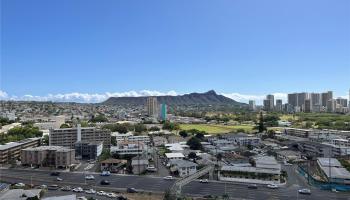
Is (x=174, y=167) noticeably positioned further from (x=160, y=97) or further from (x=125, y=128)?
(x=160, y=97)

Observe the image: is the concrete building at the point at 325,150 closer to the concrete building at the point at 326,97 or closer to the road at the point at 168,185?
the road at the point at 168,185

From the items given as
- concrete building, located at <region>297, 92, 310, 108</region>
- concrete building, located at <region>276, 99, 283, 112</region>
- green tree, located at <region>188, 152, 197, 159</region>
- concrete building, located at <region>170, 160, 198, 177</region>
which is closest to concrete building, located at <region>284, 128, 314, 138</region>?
green tree, located at <region>188, 152, 197, 159</region>

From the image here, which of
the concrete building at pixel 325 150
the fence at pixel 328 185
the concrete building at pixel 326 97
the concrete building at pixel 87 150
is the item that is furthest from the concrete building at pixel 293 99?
the fence at pixel 328 185

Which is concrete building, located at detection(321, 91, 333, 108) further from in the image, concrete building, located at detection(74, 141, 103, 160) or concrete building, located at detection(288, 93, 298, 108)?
concrete building, located at detection(74, 141, 103, 160)

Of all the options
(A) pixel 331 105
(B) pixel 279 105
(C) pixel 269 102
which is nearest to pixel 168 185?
(A) pixel 331 105

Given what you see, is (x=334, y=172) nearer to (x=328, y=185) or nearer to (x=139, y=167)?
(x=328, y=185)
